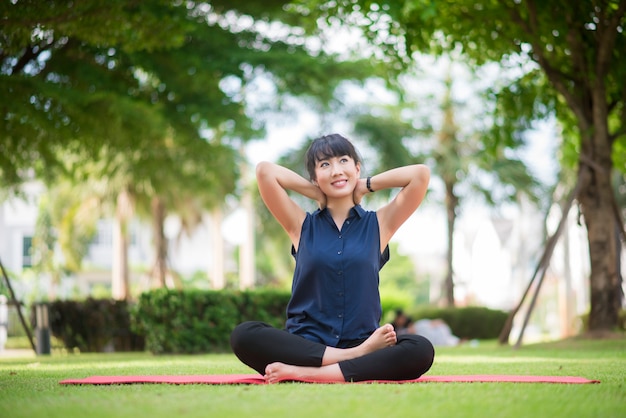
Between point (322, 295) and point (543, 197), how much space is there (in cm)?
2286

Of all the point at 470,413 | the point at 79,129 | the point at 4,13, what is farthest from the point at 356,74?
the point at 470,413

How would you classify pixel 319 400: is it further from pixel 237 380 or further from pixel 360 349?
pixel 237 380

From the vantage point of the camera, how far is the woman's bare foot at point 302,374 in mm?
5051

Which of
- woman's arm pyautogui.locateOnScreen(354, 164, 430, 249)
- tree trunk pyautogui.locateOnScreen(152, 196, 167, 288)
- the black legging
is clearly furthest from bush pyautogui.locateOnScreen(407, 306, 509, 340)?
the black legging

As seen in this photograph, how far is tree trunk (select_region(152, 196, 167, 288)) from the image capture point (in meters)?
21.5

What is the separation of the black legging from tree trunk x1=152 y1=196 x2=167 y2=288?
50.1 ft

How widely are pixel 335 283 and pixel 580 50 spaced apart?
804 centimetres

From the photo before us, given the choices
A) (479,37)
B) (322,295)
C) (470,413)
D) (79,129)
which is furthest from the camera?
(79,129)

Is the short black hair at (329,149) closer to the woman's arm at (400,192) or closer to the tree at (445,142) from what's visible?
the woman's arm at (400,192)

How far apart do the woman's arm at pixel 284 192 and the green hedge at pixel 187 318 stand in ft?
21.6

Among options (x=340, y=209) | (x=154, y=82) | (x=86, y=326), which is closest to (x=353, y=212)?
(x=340, y=209)

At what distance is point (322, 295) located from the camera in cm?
541

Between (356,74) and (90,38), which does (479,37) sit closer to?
(356,74)

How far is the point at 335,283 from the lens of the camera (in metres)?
5.41
